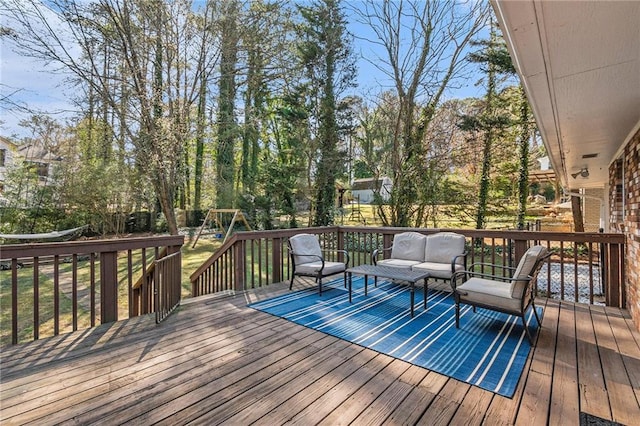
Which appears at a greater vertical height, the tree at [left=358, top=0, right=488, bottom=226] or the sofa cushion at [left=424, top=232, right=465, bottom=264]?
the tree at [left=358, top=0, right=488, bottom=226]

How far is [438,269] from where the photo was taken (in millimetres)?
4266

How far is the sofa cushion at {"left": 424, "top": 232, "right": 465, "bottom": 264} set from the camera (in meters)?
4.63

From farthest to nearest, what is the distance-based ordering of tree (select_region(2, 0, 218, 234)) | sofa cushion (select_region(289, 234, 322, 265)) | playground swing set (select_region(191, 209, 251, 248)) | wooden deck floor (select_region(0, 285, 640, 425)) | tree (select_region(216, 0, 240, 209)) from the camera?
playground swing set (select_region(191, 209, 251, 248)) → tree (select_region(216, 0, 240, 209)) → tree (select_region(2, 0, 218, 234)) → sofa cushion (select_region(289, 234, 322, 265)) → wooden deck floor (select_region(0, 285, 640, 425))

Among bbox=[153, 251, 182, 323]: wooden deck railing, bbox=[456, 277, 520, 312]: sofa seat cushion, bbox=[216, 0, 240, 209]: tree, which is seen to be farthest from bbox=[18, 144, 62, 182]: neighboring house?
bbox=[456, 277, 520, 312]: sofa seat cushion

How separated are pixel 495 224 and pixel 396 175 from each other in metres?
4.15

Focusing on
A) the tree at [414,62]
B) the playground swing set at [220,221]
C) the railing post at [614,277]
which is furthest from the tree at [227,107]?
the railing post at [614,277]

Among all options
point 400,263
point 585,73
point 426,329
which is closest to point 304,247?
point 400,263

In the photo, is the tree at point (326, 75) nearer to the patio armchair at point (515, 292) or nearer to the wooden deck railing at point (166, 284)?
the wooden deck railing at point (166, 284)

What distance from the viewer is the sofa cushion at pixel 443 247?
4633mm

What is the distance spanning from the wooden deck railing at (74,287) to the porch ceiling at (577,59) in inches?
145

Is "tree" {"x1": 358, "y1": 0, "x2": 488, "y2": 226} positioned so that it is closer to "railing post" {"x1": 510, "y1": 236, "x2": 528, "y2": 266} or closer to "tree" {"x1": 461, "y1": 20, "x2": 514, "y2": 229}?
"tree" {"x1": 461, "y1": 20, "x2": 514, "y2": 229}

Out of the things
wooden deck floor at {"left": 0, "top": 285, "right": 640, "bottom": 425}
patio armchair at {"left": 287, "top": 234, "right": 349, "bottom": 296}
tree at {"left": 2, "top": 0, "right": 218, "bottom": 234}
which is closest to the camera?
wooden deck floor at {"left": 0, "top": 285, "right": 640, "bottom": 425}

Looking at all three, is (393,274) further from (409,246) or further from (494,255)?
(494,255)

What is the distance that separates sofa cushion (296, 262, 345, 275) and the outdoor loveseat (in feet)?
2.19
